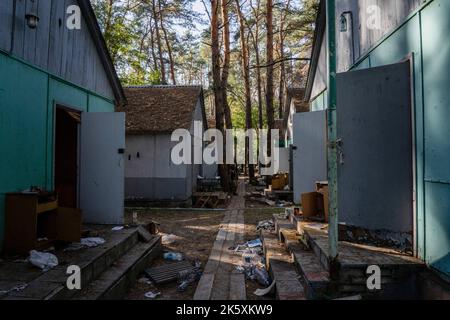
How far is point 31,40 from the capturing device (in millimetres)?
5359

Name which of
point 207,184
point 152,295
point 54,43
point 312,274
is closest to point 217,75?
point 207,184

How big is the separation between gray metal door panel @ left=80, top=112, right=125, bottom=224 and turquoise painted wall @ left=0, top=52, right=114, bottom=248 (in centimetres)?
82

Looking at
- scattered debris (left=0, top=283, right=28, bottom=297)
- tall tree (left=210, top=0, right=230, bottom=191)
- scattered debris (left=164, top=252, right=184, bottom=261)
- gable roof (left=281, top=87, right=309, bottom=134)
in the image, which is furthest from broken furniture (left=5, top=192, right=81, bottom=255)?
gable roof (left=281, top=87, right=309, bottom=134)

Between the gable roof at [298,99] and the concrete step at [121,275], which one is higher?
the gable roof at [298,99]

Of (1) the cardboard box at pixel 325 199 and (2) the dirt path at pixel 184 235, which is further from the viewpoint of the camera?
(1) the cardboard box at pixel 325 199

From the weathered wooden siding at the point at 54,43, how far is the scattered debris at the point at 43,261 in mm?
2818

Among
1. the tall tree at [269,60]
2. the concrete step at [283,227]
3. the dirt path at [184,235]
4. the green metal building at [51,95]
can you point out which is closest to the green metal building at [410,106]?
the concrete step at [283,227]

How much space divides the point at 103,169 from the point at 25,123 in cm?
182

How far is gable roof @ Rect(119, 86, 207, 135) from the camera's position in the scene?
13445mm

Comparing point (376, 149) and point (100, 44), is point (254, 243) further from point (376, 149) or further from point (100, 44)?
point (100, 44)

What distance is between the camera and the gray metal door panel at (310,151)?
8.14 meters

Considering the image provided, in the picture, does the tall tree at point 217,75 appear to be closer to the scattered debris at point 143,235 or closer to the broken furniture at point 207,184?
the broken furniture at point 207,184

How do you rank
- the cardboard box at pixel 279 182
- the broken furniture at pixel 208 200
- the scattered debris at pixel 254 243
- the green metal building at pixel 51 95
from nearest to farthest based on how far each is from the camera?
1. the green metal building at pixel 51 95
2. the scattered debris at pixel 254 243
3. the broken furniture at pixel 208 200
4. the cardboard box at pixel 279 182

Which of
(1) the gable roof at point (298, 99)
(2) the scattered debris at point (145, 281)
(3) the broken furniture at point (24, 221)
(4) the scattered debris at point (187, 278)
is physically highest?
(1) the gable roof at point (298, 99)
